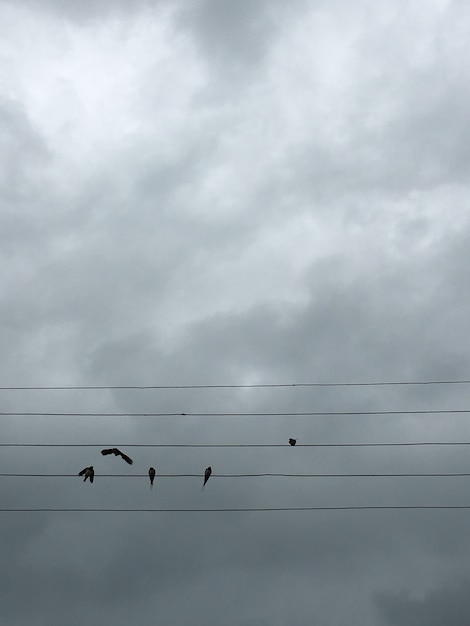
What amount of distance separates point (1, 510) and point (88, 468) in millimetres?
5863

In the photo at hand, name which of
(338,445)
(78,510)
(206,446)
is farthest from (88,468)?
(338,445)

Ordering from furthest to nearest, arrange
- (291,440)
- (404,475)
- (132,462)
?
(291,440), (132,462), (404,475)

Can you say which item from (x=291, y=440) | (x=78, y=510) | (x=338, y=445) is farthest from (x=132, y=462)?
(x=338, y=445)

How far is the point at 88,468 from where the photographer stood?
35.6 metres

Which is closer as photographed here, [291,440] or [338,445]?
[338,445]

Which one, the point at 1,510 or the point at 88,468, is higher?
the point at 88,468

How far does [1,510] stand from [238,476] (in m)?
8.35

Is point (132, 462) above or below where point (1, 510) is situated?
above

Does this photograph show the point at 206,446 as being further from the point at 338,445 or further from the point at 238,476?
the point at 338,445

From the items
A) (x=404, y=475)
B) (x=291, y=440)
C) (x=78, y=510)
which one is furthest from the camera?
(x=291, y=440)

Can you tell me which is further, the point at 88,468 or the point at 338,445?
the point at 88,468

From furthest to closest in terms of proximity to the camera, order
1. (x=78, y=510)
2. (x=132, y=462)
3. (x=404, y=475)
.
A: (x=132, y=462), (x=78, y=510), (x=404, y=475)

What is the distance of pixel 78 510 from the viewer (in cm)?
2995

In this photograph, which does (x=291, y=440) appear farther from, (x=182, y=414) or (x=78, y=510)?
(x=78, y=510)
